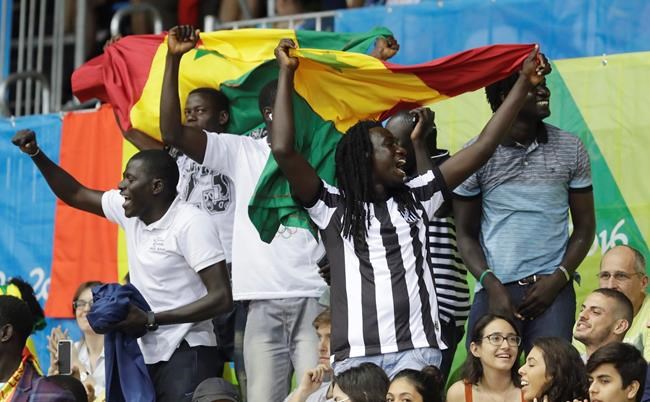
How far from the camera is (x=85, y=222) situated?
403 inches

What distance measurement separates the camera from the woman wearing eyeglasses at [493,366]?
7000 millimetres

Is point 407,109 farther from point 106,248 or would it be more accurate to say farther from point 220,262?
point 106,248

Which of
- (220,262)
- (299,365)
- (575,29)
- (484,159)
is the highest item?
(575,29)

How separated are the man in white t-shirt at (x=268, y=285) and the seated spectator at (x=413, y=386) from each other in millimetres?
1141

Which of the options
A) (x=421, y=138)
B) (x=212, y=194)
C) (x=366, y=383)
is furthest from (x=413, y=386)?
(x=212, y=194)

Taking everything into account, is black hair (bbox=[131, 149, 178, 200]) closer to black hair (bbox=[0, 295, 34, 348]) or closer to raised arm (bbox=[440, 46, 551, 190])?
black hair (bbox=[0, 295, 34, 348])

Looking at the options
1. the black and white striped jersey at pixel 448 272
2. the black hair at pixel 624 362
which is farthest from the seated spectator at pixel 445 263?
the black hair at pixel 624 362

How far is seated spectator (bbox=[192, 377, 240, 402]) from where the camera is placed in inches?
276

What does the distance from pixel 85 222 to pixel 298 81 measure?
3313mm

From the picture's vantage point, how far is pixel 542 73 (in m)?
6.91

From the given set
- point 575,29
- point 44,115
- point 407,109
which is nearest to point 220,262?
point 407,109

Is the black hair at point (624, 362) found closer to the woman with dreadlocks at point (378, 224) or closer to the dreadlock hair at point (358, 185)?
the woman with dreadlocks at point (378, 224)

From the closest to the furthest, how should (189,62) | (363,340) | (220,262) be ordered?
(363,340) → (220,262) → (189,62)

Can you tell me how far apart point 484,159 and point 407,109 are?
0.99 meters
